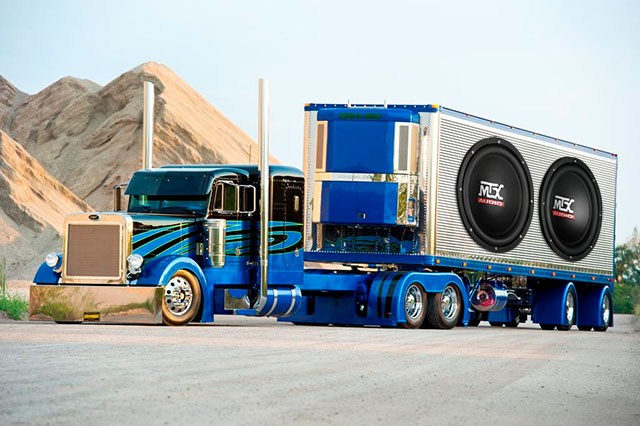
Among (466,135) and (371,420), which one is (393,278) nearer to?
(466,135)

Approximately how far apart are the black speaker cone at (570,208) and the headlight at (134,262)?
1188 centimetres

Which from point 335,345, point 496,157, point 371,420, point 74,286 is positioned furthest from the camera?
point 496,157

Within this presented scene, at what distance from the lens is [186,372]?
1132 cm

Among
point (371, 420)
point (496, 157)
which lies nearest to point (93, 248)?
point (496, 157)

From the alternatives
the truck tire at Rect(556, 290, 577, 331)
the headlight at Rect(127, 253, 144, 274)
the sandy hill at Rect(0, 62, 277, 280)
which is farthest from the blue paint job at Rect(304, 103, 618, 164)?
the sandy hill at Rect(0, 62, 277, 280)

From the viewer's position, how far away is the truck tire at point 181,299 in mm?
20109

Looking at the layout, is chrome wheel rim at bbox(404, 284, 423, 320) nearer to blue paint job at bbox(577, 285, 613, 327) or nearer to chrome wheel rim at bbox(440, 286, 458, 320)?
chrome wheel rim at bbox(440, 286, 458, 320)

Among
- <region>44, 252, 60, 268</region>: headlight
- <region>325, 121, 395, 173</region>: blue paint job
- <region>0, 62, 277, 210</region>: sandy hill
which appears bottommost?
<region>44, 252, 60, 268</region>: headlight

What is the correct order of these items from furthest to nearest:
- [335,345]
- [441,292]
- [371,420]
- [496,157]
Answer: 1. [496,157]
2. [441,292]
3. [335,345]
4. [371,420]

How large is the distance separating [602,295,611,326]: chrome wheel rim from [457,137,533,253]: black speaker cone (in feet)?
17.6

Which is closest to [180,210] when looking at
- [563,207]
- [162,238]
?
[162,238]

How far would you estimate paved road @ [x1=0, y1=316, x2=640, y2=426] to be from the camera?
340 inches

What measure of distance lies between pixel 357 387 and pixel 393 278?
12.8 metres

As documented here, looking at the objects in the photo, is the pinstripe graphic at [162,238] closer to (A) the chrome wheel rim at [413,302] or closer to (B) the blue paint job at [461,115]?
(B) the blue paint job at [461,115]
